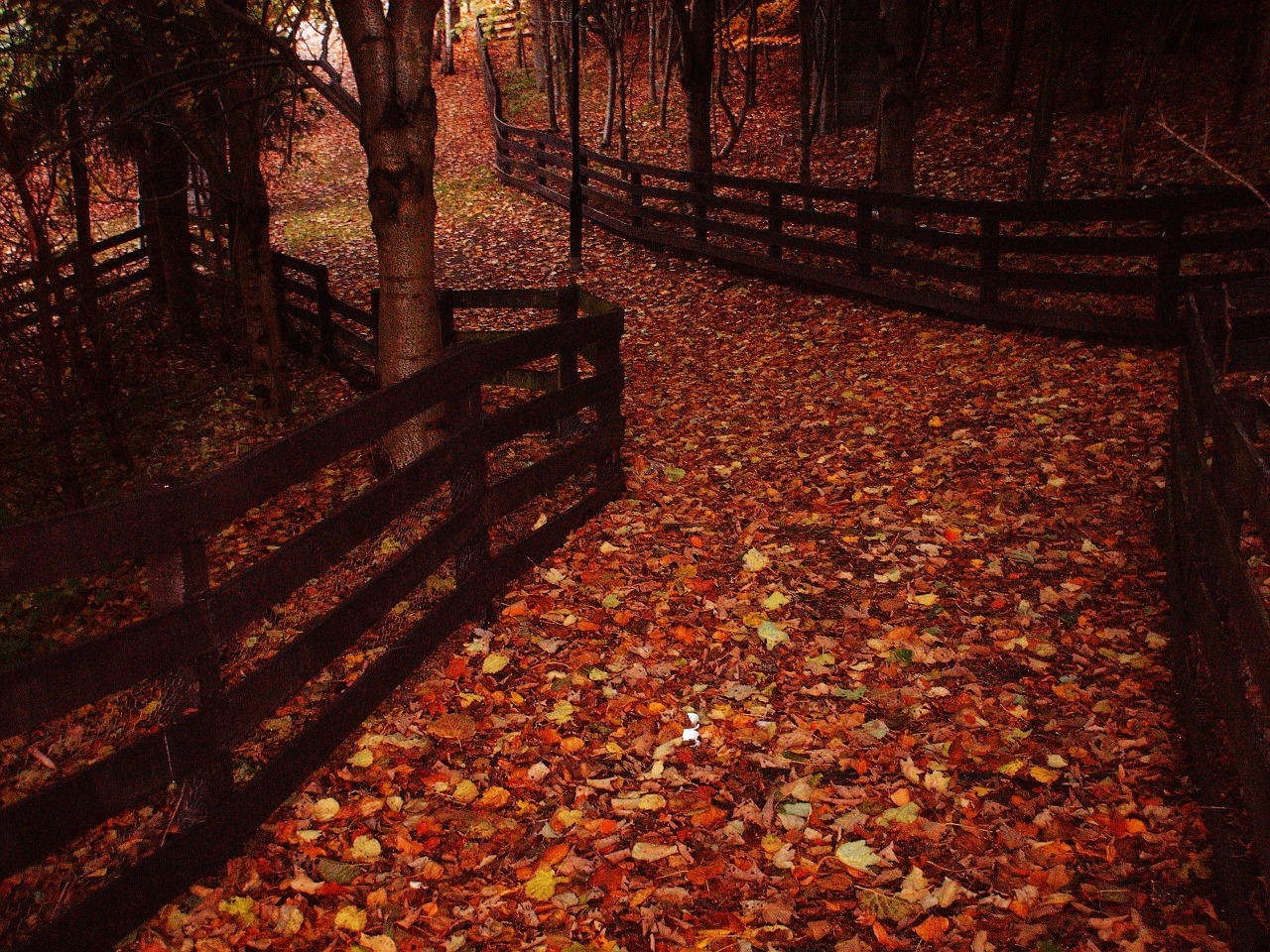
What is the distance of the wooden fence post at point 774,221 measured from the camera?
1332 cm

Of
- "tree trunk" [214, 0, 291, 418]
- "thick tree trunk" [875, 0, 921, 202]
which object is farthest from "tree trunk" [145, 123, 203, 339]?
"thick tree trunk" [875, 0, 921, 202]

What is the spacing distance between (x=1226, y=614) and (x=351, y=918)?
369 centimetres

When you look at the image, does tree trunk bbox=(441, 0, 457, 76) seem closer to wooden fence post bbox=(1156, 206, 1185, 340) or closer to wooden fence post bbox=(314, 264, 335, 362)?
wooden fence post bbox=(314, 264, 335, 362)

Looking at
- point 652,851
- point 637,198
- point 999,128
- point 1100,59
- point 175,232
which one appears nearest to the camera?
point 652,851

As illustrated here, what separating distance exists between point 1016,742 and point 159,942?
3.57 m

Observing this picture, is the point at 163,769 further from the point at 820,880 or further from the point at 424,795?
the point at 820,880

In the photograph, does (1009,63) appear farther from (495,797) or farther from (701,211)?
(495,797)

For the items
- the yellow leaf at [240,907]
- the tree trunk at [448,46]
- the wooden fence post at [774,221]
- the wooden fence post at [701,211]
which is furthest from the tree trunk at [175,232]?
the tree trunk at [448,46]

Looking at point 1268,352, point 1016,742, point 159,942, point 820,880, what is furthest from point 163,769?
point 1268,352

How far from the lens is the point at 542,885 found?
150 inches

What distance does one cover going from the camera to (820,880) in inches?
148

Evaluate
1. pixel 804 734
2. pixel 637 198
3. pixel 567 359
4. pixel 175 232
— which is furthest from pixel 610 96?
pixel 804 734

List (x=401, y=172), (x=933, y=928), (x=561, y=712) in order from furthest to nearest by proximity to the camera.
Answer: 1. (x=401, y=172)
2. (x=561, y=712)
3. (x=933, y=928)

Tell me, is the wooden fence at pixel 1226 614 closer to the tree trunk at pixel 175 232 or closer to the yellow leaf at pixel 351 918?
the yellow leaf at pixel 351 918
